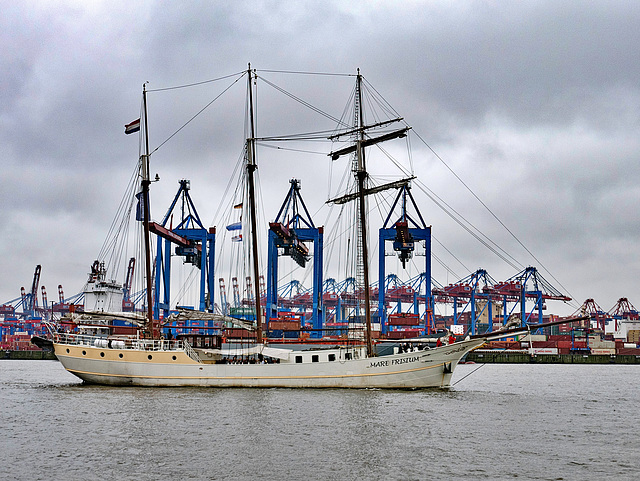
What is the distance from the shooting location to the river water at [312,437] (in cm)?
1898

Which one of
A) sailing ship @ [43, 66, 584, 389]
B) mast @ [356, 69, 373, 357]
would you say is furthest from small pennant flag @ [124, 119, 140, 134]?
mast @ [356, 69, 373, 357]

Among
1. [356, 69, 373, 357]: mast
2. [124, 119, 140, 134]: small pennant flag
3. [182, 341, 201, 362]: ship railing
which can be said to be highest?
[124, 119, 140, 134]: small pennant flag

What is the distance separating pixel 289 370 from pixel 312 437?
56.1 ft

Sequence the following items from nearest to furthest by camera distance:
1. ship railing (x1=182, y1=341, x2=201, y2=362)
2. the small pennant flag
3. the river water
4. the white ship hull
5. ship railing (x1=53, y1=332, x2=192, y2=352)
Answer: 1. the river water
2. the white ship hull
3. ship railing (x1=182, y1=341, x2=201, y2=362)
4. ship railing (x1=53, y1=332, x2=192, y2=352)
5. the small pennant flag

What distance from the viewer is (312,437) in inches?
943

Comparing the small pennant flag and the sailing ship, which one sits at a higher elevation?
the small pennant flag

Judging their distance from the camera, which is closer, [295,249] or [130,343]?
[130,343]

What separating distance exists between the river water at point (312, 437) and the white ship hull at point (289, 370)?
206 cm

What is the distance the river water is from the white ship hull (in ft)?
6.75

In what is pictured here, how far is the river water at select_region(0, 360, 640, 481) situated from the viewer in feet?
62.3

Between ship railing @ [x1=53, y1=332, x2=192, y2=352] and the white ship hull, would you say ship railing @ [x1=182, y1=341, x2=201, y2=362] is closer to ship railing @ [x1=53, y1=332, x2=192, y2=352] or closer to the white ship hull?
ship railing @ [x1=53, y1=332, x2=192, y2=352]

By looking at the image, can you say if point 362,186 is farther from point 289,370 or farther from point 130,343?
point 130,343

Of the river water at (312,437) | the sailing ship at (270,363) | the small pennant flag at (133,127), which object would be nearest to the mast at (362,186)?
the sailing ship at (270,363)

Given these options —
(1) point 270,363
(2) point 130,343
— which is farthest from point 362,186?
(2) point 130,343
